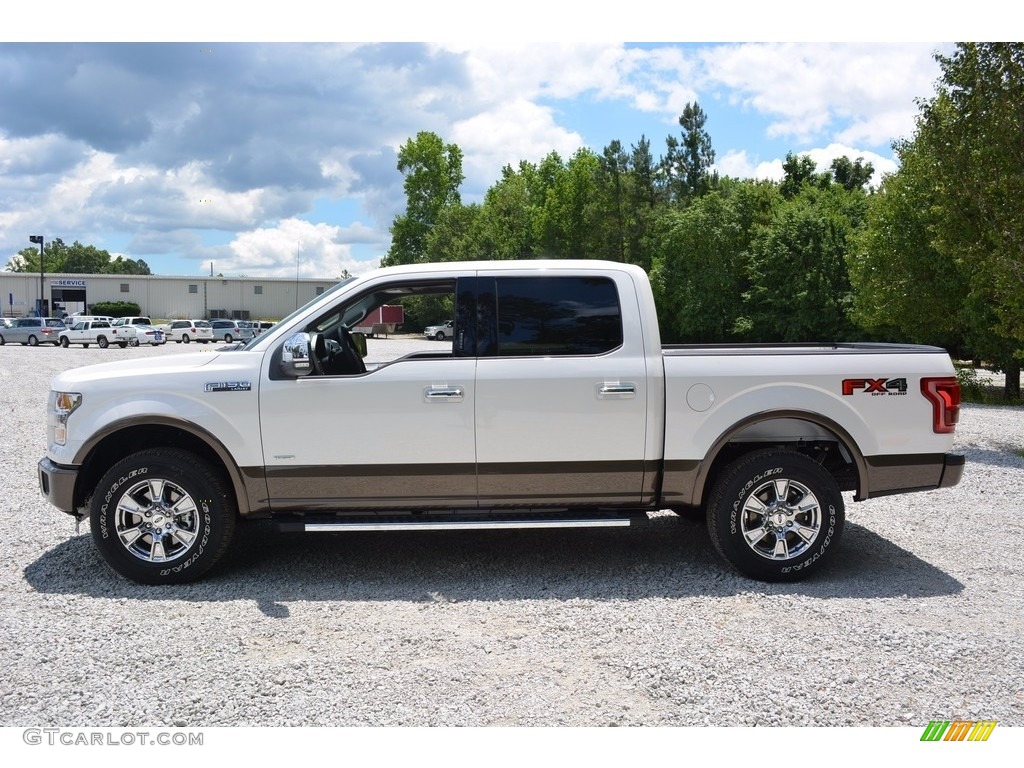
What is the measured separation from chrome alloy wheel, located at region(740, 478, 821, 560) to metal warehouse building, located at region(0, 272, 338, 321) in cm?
8390

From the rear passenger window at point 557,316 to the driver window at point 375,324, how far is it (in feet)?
1.24

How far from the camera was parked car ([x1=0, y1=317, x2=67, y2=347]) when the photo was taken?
4597 centimetres

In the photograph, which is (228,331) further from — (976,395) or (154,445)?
(154,445)

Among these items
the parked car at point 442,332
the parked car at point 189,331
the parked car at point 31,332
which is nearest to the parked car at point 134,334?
the parked car at point 189,331

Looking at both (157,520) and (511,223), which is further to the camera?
(511,223)

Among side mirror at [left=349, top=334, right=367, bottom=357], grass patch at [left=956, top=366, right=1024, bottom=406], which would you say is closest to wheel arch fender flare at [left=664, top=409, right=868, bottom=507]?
side mirror at [left=349, top=334, right=367, bottom=357]

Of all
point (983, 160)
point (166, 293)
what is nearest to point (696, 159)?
point (983, 160)

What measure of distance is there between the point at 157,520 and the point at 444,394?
207 centimetres

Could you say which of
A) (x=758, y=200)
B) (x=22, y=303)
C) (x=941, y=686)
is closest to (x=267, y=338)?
(x=941, y=686)

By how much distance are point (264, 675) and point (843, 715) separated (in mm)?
2768

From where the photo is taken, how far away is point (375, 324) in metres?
6.42

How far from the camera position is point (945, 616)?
5.12 meters

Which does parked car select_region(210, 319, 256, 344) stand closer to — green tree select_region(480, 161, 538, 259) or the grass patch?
green tree select_region(480, 161, 538, 259)

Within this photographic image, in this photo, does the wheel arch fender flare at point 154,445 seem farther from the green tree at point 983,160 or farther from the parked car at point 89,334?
the parked car at point 89,334
